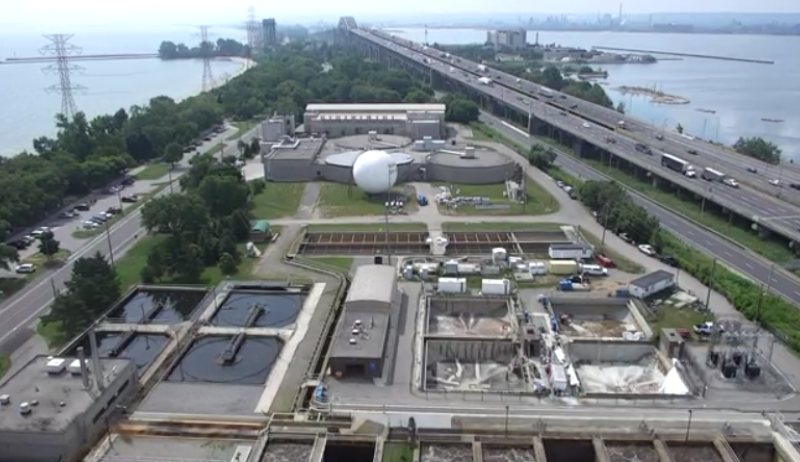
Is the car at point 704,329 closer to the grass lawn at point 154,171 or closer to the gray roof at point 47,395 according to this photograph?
the gray roof at point 47,395

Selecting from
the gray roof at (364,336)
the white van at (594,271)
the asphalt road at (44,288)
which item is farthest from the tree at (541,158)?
the asphalt road at (44,288)

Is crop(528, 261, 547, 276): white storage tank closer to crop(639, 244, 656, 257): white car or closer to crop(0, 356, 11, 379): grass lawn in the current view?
crop(639, 244, 656, 257): white car

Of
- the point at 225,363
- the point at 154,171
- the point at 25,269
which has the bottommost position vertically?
the point at 225,363

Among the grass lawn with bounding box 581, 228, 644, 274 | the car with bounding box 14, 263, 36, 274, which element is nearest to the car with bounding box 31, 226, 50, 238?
the car with bounding box 14, 263, 36, 274

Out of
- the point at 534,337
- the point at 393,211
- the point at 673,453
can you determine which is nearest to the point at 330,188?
the point at 393,211

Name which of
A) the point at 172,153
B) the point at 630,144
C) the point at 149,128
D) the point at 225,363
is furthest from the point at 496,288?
the point at 149,128

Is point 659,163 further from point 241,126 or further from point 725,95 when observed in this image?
point 725,95
